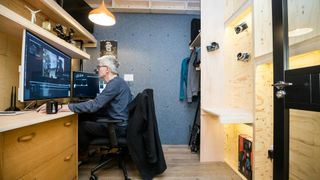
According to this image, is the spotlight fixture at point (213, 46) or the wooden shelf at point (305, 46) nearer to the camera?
the wooden shelf at point (305, 46)

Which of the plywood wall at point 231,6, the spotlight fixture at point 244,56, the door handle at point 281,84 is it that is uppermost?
the plywood wall at point 231,6

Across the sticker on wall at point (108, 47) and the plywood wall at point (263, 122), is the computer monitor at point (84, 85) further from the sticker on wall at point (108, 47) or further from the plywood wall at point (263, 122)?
the plywood wall at point (263, 122)

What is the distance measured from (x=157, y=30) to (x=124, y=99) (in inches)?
70.5

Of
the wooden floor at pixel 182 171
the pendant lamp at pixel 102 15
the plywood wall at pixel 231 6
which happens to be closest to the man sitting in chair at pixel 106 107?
the wooden floor at pixel 182 171

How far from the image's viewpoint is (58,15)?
1949mm

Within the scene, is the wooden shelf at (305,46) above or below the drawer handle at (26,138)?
above

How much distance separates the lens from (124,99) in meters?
1.87

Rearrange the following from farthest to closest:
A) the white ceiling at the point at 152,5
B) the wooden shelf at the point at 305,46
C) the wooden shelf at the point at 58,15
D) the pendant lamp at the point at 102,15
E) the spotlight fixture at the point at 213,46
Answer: the white ceiling at the point at 152,5
the spotlight fixture at the point at 213,46
the pendant lamp at the point at 102,15
the wooden shelf at the point at 58,15
the wooden shelf at the point at 305,46

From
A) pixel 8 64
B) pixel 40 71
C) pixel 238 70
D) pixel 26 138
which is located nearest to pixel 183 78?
pixel 238 70

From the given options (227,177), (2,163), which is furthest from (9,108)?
(227,177)

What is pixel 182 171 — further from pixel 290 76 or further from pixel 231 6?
pixel 231 6

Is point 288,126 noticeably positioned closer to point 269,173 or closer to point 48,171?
point 269,173

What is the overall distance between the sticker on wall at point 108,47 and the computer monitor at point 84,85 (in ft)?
1.93

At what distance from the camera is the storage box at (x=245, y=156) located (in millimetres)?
1763
